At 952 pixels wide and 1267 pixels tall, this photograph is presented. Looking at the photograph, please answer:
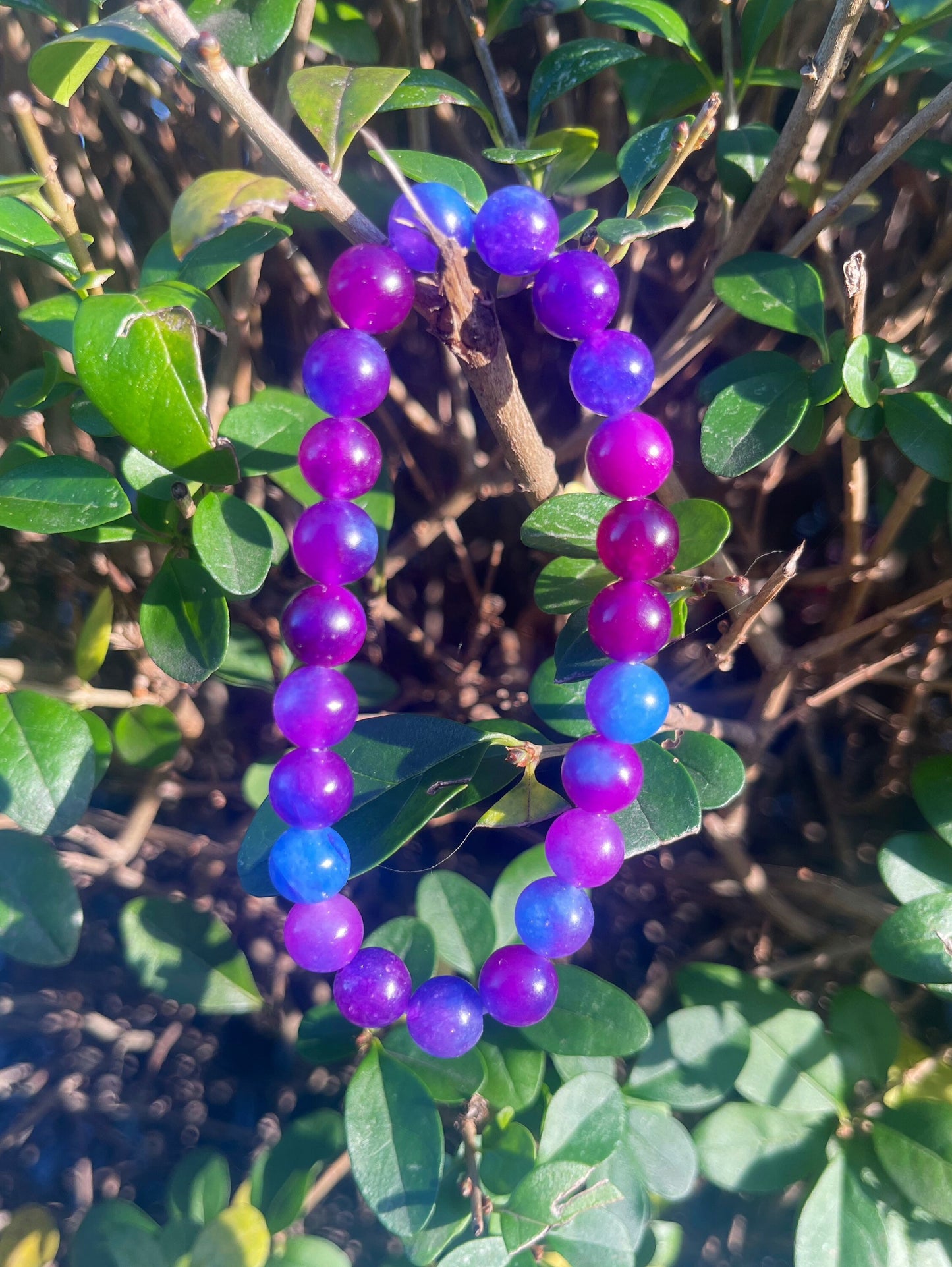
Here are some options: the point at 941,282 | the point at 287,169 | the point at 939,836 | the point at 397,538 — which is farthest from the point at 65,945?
the point at 941,282

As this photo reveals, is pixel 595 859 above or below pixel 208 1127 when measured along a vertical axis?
above

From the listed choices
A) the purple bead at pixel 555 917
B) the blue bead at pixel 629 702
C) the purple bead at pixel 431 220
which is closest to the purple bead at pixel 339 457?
the purple bead at pixel 431 220

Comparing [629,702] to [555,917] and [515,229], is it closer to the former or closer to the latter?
[555,917]

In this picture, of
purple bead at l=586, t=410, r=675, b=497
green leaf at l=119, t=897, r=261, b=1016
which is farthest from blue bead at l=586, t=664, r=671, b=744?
green leaf at l=119, t=897, r=261, b=1016

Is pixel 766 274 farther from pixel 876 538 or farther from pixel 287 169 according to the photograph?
pixel 287 169

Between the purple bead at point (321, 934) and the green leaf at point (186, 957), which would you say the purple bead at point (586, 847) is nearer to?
the purple bead at point (321, 934)

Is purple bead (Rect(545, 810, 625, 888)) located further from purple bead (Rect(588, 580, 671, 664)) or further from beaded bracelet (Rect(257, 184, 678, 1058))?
purple bead (Rect(588, 580, 671, 664))
